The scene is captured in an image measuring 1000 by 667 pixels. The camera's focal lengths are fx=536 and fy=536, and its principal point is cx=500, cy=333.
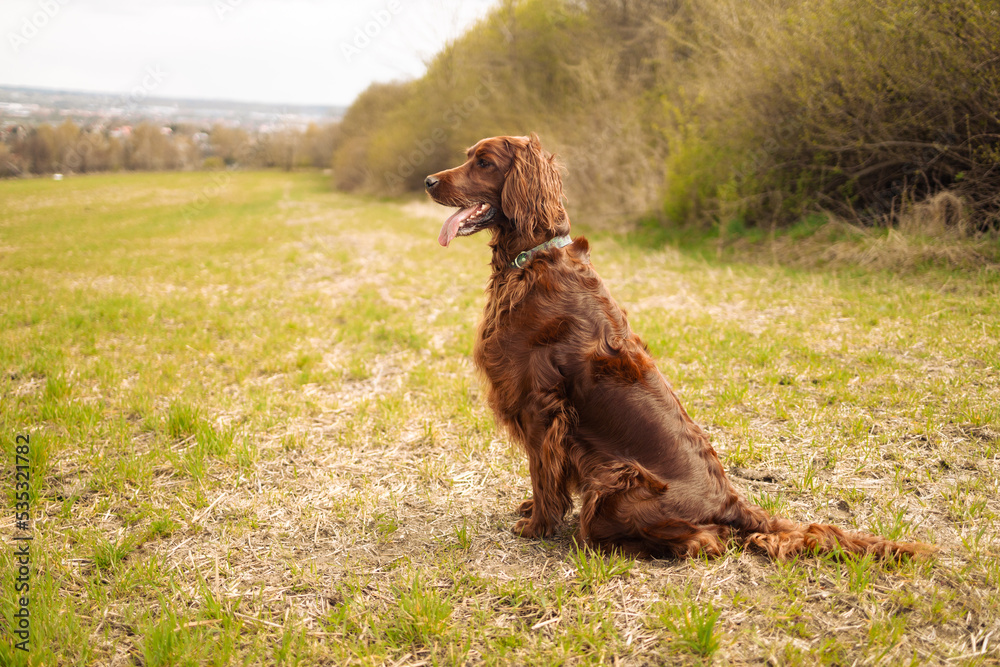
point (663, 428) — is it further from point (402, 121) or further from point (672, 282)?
point (402, 121)

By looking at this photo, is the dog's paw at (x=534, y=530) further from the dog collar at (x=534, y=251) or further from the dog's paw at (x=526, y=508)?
the dog collar at (x=534, y=251)

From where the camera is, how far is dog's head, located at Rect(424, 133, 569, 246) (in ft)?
8.73

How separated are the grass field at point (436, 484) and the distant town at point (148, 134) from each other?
7.90 meters

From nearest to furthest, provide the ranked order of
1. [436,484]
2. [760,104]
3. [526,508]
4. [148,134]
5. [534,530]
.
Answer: [534,530] → [526,508] → [436,484] → [760,104] → [148,134]

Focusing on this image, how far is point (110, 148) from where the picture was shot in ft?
135

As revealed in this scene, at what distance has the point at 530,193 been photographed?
2.66 meters

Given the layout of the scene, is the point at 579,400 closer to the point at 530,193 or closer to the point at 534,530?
the point at 534,530

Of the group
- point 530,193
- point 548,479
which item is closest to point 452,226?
point 530,193

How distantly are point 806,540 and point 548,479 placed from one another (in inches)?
41.8

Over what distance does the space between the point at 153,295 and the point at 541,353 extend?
7.69 meters

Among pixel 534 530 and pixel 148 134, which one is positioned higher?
pixel 148 134

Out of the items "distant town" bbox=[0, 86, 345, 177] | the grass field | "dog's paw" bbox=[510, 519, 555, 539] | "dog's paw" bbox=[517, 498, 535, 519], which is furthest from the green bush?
"distant town" bbox=[0, 86, 345, 177]

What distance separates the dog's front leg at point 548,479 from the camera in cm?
239

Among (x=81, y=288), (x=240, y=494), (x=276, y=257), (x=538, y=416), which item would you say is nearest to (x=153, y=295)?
(x=81, y=288)
